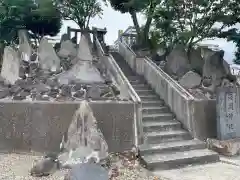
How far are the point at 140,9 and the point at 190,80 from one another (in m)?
3.74

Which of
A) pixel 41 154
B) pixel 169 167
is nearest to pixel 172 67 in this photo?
pixel 169 167

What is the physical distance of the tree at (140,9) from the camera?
32.8 ft

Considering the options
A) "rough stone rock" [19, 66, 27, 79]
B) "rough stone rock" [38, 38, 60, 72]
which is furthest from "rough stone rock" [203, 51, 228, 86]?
"rough stone rock" [19, 66, 27, 79]

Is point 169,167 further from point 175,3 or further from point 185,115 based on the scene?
point 175,3

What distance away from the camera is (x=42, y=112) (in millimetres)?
6105

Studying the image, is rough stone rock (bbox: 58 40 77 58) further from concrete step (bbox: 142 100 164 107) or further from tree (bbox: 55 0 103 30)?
concrete step (bbox: 142 100 164 107)

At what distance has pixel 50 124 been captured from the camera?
238 inches

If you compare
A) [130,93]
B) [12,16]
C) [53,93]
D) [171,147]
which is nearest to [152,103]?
[130,93]

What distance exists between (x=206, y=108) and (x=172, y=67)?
2.14 metres

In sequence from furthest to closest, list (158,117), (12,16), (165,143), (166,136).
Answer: (12,16), (158,117), (166,136), (165,143)

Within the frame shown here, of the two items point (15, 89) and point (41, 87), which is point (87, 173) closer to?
point (41, 87)

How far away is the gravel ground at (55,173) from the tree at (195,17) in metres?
5.42

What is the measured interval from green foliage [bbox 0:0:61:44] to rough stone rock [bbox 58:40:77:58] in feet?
6.38

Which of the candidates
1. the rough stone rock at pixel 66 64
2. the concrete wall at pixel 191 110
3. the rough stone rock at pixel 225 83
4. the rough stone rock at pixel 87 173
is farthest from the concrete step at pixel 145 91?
the rough stone rock at pixel 87 173
